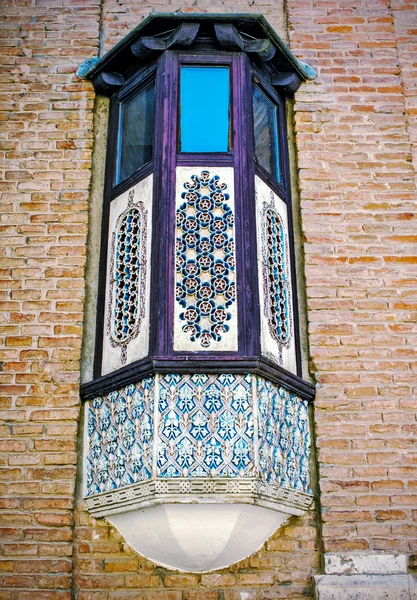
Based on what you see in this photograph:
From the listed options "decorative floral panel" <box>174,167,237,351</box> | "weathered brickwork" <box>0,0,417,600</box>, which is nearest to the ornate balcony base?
"weathered brickwork" <box>0,0,417,600</box>

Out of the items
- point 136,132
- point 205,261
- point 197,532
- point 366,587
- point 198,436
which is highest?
point 136,132

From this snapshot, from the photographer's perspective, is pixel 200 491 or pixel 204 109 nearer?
pixel 200 491

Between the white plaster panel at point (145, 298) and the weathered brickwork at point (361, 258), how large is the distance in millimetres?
1110

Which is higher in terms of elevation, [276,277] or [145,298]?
[276,277]

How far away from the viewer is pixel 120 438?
4848 millimetres

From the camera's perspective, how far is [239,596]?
15.9 ft

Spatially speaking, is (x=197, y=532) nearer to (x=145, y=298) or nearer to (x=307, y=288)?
(x=145, y=298)

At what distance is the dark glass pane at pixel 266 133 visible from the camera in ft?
19.2

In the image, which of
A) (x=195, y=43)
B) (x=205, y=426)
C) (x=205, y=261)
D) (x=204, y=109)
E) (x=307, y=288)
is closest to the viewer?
(x=205, y=426)

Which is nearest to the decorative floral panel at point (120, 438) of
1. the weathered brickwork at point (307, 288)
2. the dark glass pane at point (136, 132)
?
the weathered brickwork at point (307, 288)

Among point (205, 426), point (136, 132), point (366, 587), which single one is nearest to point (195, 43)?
point (136, 132)

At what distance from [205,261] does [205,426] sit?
41.3 inches

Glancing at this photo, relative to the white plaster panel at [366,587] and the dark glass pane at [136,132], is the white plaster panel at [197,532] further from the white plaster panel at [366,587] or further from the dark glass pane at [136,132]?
the dark glass pane at [136,132]

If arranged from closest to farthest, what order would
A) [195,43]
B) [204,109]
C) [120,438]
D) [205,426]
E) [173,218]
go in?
[205,426] → [120,438] → [173,218] → [204,109] → [195,43]
